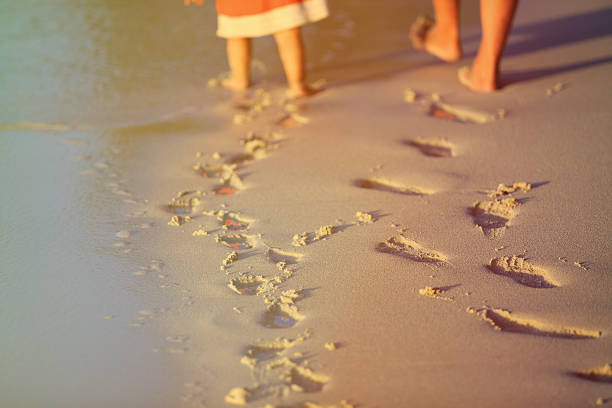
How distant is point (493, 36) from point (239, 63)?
986mm

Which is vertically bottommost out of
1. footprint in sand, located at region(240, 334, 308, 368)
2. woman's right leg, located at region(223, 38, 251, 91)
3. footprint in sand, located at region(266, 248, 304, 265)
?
footprint in sand, located at region(240, 334, 308, 368)

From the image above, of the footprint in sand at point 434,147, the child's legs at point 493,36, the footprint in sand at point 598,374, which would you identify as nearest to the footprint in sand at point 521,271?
the footprint in sand at point 598,374

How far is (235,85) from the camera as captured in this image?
2.63 meters

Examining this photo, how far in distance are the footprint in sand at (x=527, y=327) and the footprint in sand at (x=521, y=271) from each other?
0.41 feet

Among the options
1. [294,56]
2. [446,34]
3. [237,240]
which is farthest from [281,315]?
[446,34]

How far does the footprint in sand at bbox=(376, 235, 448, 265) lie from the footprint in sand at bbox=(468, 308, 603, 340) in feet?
0.68

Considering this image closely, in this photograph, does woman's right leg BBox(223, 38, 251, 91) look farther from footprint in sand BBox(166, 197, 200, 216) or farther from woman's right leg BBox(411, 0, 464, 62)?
footprint in sand BBox(166, 197, 200, 216)

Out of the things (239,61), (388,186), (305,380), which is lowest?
(305,380)

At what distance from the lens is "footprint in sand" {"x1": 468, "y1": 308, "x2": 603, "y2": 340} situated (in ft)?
3.98

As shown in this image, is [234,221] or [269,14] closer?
[234,221]

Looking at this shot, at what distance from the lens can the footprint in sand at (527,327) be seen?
1.21 metres

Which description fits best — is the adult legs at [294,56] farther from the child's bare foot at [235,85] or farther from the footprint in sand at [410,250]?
the footprint in sand at [410,250]

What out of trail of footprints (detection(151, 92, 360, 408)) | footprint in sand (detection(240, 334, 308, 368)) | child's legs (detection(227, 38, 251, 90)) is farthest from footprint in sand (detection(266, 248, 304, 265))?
child's legs (detection(227, 38, 251, 90))

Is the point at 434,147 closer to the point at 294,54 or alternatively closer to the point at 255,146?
the point at 255,146
